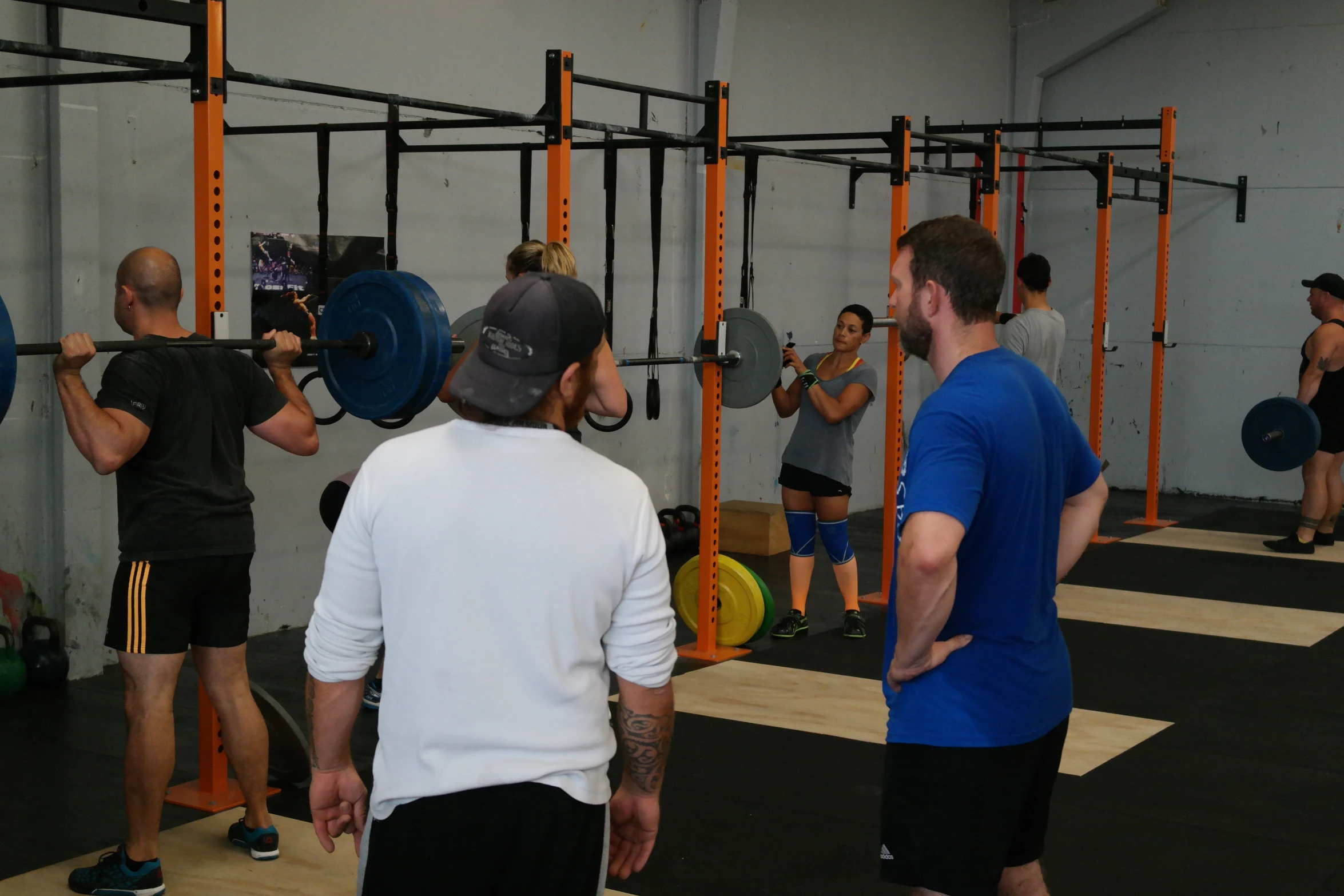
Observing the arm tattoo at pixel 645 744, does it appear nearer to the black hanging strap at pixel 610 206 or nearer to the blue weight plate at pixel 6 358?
the blue weight plate at pixel 6 358

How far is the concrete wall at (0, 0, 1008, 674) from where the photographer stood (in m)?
4.21

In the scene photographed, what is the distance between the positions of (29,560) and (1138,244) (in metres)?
7.20

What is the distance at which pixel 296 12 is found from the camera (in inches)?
191

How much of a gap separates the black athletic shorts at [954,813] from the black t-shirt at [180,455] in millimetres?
1571

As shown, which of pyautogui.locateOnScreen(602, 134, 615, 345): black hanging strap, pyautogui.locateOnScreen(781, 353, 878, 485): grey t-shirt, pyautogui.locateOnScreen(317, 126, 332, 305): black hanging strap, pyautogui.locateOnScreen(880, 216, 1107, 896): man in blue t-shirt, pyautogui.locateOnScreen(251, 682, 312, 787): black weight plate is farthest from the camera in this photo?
pyautogui.locateOnScreen(781, 353, 878, 485): grey t-shirt

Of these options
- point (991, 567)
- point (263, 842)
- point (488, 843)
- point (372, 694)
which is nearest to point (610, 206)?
point (372, 694)

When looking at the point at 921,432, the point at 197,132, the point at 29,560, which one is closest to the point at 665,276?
the point at 29,560

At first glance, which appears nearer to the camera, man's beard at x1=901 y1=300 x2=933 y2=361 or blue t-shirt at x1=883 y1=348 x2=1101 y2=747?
blue t-shirt at x1=883 y1=348 x2=1101 y2=747

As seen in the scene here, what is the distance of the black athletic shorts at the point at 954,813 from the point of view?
1830mm

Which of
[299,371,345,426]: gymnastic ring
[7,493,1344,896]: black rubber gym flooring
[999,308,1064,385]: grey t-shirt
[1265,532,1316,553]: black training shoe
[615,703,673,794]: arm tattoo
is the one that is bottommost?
[7,493,1344,896]: black rubber gym flooring

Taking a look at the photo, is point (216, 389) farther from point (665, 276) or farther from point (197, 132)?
point (665, 276)

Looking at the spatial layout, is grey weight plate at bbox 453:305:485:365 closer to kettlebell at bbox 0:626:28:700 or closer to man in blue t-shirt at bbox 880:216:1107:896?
kettlebell at bbox 0:626:28:700

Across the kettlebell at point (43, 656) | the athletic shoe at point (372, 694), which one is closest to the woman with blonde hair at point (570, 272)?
the athletic shoe at point (372, 694)

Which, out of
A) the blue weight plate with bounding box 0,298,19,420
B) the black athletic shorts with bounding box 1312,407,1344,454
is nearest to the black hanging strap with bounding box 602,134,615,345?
the blue weight plate with bounding box 0,298,19,420
